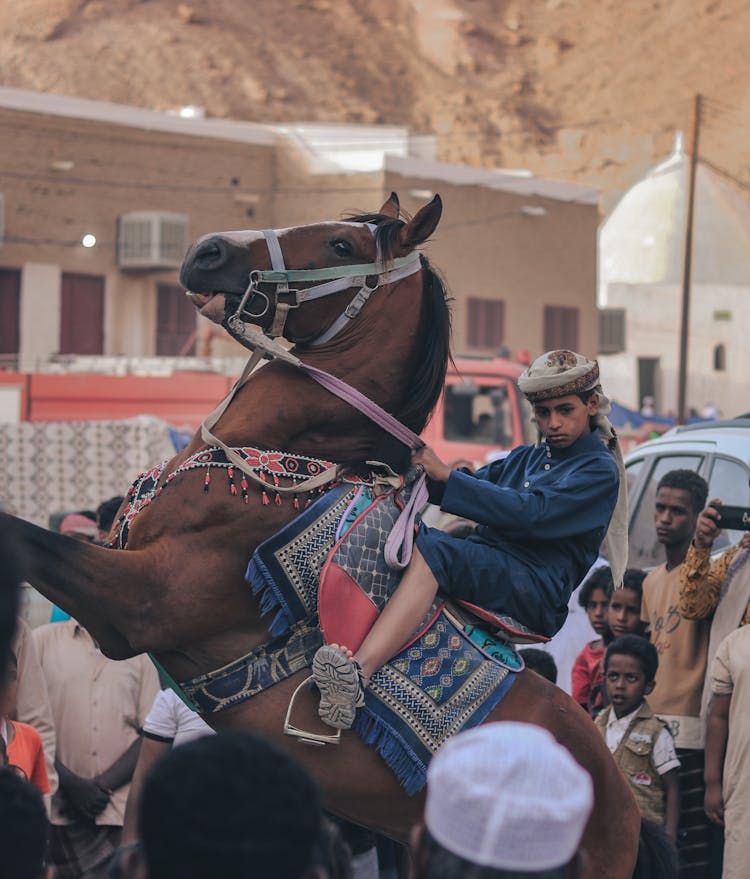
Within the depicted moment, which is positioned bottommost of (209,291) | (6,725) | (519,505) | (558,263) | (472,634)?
(6,725)

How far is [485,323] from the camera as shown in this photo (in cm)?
3416

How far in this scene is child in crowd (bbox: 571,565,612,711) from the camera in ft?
22.3

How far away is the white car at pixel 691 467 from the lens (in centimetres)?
724

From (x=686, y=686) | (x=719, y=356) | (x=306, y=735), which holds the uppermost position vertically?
(x=719, y=356)

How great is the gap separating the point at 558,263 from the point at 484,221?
3.30m

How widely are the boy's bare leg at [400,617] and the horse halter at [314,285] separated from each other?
2.69 ft

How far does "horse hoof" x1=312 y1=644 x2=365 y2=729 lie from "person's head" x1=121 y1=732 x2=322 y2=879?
1834 mm

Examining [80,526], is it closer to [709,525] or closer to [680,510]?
[680,510]

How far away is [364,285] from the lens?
14.3ft

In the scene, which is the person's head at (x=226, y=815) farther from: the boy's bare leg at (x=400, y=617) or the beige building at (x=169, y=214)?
the beige building at (x=169, y=214)

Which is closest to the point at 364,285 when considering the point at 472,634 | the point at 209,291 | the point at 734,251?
the point at 209,291

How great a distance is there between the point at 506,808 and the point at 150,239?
30346mm

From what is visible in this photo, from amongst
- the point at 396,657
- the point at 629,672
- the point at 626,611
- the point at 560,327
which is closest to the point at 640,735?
the point at 629,672

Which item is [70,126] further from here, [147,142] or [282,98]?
[282,98]
